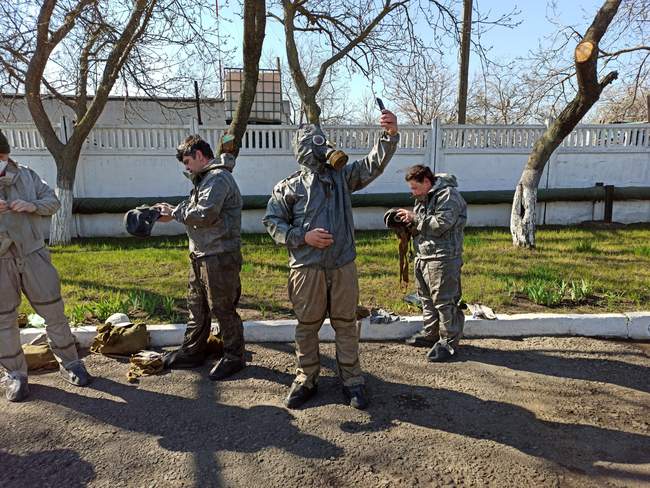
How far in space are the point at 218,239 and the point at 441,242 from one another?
1797mm

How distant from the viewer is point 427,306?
171 inches

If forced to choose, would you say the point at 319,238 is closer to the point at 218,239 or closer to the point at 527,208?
the point at 218,239

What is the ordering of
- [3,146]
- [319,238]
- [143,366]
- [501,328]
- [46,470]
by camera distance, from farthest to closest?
[501,328] < [143,366] < [3,146] < [319,238] < [46,470]

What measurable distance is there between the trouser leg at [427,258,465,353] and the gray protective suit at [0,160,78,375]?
9.60 feet

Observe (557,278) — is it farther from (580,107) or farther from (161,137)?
(161,137)

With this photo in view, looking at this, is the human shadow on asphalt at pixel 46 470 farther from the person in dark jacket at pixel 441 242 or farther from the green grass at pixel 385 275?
the person in dark jacket at pixel 441 242

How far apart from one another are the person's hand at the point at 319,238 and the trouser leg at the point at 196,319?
3.99ft

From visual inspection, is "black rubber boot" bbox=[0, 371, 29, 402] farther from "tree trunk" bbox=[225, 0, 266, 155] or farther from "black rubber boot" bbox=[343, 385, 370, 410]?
"tree trunk" bbox=[225, 0, 266, 155]

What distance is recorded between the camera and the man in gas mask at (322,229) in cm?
322

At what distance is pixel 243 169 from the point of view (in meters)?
10.6

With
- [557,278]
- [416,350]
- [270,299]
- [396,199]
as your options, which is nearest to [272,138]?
[396,199]

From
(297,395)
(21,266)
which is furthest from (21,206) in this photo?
(297,395)

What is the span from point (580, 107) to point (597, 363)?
15.1 feet

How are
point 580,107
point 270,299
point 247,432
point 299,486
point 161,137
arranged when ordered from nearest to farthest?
point 299,486
point 247,432
point 270,299
point 580,107
point 161,137
